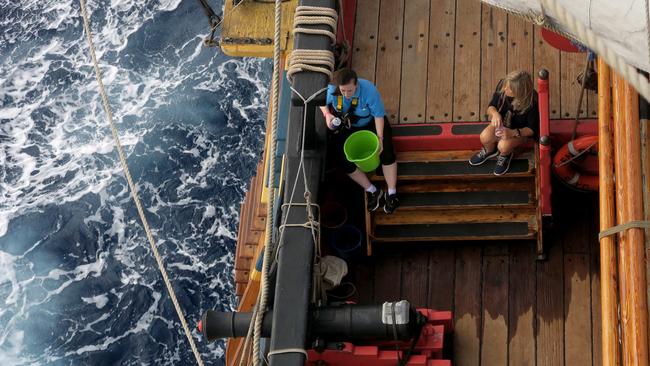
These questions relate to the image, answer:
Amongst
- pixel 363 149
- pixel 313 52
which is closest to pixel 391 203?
pixel 363 149

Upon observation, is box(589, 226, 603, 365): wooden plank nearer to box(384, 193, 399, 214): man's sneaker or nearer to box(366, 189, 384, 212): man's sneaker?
box(384, 193, 399, 214): man's sneaker

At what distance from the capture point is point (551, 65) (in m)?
7.04

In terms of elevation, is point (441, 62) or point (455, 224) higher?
point (441, 62)

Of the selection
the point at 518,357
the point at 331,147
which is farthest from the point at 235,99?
the point at 518,357

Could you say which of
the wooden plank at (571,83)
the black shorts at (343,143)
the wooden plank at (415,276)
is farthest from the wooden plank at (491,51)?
the wooden plank at (415,276)

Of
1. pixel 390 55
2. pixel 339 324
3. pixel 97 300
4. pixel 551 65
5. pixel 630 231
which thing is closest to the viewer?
pixel 630 231

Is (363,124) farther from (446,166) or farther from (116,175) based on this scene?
(116,175)

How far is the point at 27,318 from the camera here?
10.4m

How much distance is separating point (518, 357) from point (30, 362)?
6373mm

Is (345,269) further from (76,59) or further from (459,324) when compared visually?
(76,59)

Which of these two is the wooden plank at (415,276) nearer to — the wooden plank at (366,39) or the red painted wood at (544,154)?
A: the red painted wood at (544,154)

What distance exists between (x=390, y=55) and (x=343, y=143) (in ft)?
4.20

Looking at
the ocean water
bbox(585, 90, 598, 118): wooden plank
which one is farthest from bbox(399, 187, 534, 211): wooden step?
the ocean water

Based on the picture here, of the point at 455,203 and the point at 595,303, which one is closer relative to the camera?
the point at 595,303
